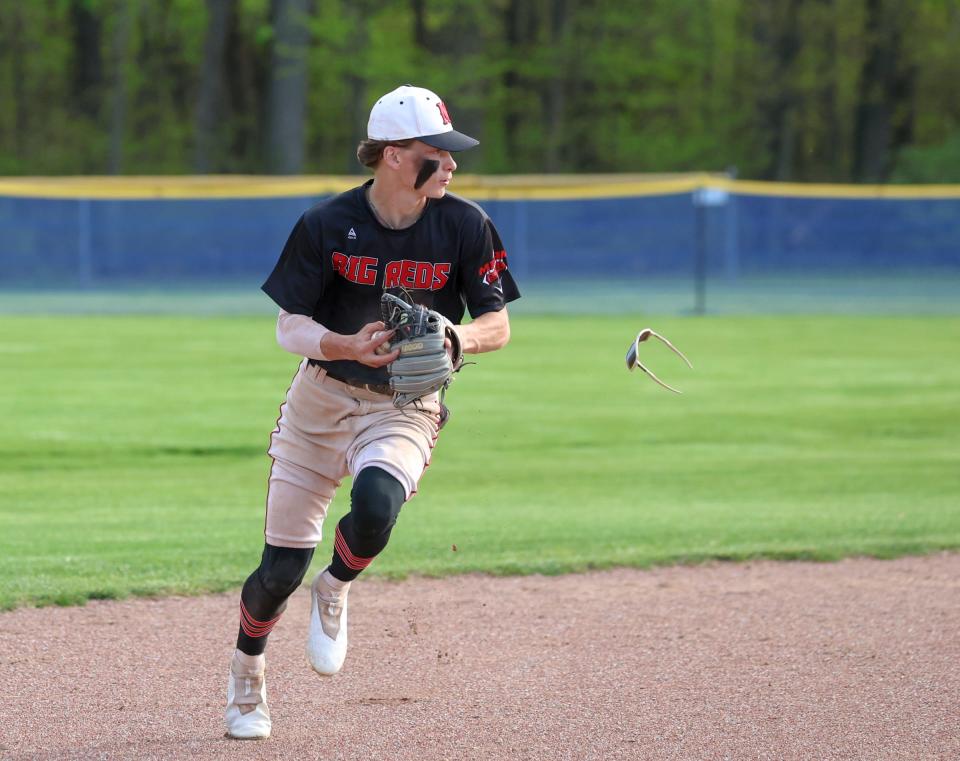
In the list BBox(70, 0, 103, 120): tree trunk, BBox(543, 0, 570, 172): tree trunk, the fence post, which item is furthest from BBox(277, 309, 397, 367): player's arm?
BBox(70, 0, 103, 120): tree trunk

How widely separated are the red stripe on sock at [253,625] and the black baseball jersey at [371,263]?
823mm

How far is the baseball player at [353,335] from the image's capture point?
4.54 meters

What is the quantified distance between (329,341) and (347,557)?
710 mm

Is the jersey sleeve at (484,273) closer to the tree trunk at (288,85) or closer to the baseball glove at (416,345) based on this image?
the baseball glove at (416,345)

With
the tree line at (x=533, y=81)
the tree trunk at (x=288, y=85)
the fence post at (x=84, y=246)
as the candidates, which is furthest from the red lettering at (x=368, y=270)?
the tree line at (x=533, y=81)

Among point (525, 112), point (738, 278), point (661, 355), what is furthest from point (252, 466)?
point (525, 112)

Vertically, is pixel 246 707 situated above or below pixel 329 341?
below

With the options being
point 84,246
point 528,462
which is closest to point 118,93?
point 84,246

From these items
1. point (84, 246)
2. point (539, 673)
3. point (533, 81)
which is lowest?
point (539, 673)

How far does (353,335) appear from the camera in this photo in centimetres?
451

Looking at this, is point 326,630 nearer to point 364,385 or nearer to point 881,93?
point 364,385

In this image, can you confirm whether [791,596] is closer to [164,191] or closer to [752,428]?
[752,428]

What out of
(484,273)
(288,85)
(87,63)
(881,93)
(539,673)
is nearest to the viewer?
(484,273)

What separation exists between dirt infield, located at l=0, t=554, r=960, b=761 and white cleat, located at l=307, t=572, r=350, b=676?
0.76ft
